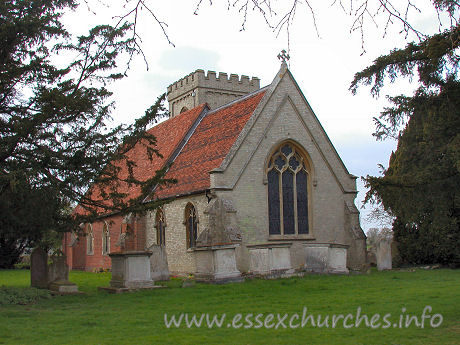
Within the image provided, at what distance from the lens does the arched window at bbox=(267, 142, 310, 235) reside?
2192 centimetres

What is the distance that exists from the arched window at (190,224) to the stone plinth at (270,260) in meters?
4.58

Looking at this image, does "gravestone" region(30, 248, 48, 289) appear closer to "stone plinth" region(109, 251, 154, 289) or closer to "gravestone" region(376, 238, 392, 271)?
"stone plinth" region(109, 251, 154, 289)

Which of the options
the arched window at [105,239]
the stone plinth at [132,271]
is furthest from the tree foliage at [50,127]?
the arched window at [105,239]

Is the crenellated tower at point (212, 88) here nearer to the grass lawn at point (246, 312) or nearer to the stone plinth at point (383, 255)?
the stone plinth at point (383, 255)

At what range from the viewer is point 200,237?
1964 cm

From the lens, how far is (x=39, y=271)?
18.0m

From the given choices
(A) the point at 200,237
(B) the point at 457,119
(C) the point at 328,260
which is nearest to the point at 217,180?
(A) the point at 200,237

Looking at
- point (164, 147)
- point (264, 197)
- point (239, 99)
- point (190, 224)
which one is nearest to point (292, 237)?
point (264, 197)

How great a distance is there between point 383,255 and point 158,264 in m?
9.74

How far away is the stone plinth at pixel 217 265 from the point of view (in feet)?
55.8

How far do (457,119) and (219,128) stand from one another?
1618 centimetres

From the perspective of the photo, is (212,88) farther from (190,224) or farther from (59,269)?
(59,269)

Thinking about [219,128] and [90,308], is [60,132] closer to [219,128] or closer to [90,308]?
[90,308]

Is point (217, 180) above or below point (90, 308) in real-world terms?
above
